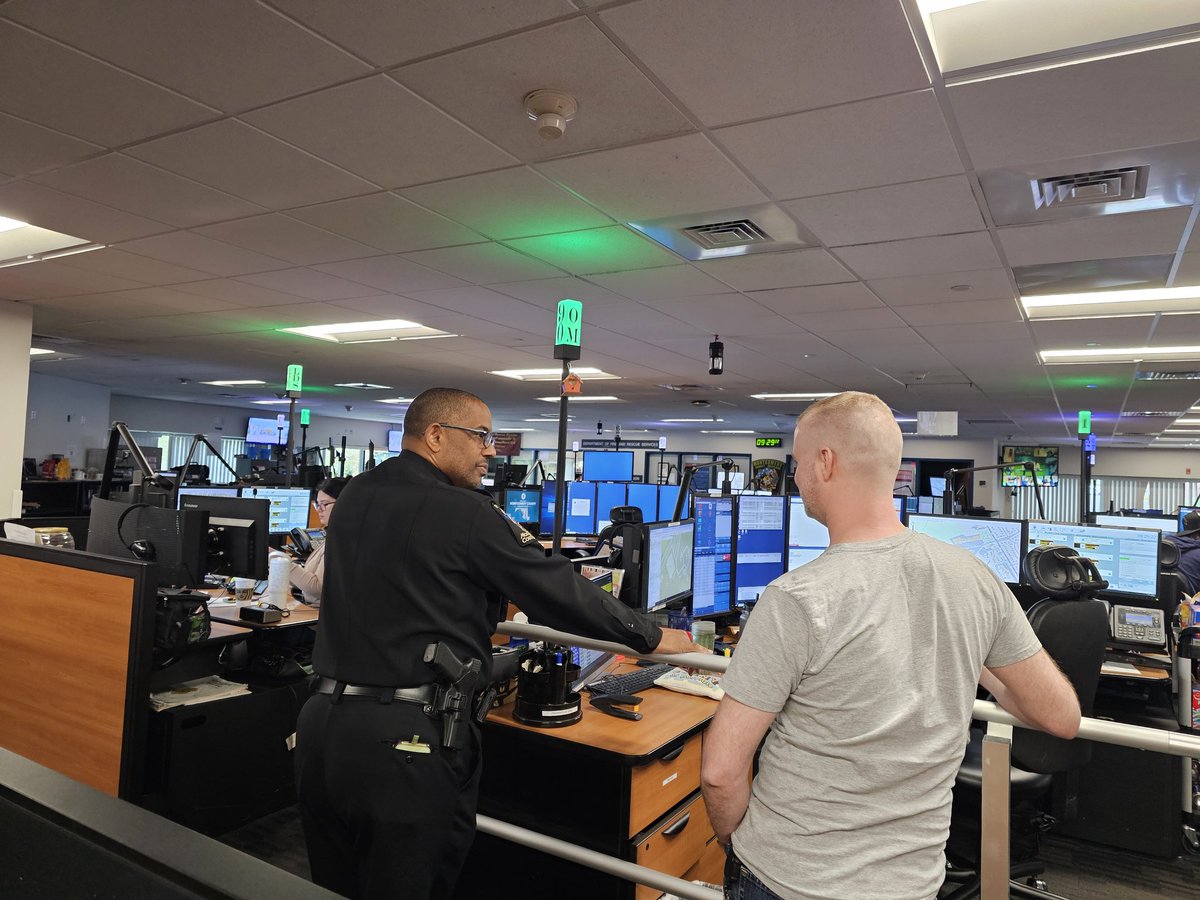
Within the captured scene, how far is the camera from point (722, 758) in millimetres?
1107

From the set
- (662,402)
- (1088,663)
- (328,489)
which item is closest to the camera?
(1088,663)

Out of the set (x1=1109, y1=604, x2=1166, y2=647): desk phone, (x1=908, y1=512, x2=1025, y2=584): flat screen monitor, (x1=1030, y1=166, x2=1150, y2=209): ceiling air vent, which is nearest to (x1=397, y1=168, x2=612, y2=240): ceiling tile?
(x1=1030, y1=166, x2=1150, y2=209): ceiling air vent

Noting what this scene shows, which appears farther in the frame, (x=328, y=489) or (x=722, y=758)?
(x=328, y=489)

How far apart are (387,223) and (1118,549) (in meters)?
3.93

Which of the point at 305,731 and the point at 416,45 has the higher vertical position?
the point at 416,45

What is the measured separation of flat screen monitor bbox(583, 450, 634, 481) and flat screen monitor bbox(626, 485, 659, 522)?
6.83ft

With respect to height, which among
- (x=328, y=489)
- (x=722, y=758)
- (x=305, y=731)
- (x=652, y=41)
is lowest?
(x=305, y=731)

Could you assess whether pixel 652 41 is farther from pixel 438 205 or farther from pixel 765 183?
pixel 438 205

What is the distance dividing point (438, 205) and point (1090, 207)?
277 cm

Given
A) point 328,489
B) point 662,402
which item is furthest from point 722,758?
point 662,402

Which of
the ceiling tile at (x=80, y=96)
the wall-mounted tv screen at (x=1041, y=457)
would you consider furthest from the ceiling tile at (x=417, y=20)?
the wall-mounted tv screen at (x=1041, y=457)

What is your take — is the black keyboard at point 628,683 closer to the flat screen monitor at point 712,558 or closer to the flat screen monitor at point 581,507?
the flat screen monitor at point 712,558

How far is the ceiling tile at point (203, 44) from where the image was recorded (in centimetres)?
201

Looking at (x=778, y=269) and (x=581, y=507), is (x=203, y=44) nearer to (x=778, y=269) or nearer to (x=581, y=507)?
(x=778, y=269)
